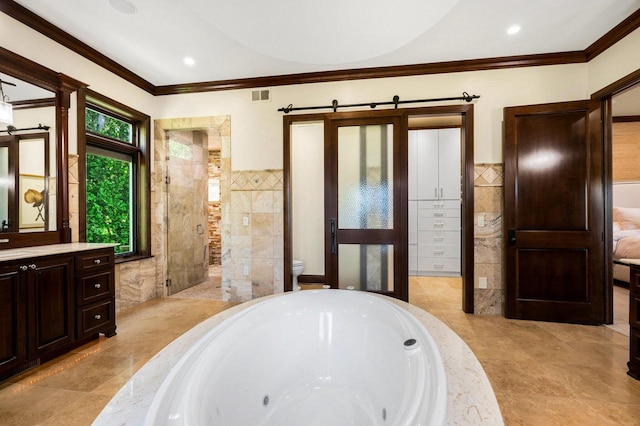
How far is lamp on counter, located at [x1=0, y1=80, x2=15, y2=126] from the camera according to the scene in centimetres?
215

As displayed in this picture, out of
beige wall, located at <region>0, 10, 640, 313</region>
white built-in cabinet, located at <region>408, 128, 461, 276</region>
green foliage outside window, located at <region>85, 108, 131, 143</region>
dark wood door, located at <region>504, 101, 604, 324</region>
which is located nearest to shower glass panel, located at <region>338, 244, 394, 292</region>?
beige wall, located at <region>0, 10, 640, 313</region>

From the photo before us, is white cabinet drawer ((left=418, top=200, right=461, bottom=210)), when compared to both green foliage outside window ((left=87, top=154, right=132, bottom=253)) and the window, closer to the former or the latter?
the window

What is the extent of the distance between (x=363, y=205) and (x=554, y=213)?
190cm

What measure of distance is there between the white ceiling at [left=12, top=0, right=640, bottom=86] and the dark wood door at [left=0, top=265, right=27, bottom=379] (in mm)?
2056

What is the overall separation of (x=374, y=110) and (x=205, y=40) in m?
1.84

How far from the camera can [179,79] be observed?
349 cm

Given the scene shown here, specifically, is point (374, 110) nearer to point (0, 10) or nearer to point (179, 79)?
point (179, 79)

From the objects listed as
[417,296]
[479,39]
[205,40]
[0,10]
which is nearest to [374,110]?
[479,39]

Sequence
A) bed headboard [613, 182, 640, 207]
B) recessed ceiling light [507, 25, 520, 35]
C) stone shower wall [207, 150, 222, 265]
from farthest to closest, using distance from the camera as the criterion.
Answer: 1. stone shower wall [207, 150, 222, 265]
2. bed headboard [613, 182, 640, 207]
3. recessed ceiling light [507, 25, 520, 35]

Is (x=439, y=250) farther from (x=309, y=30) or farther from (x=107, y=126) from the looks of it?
(x=107, y=126)

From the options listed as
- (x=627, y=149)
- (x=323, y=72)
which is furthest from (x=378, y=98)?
(x=627, y=149)

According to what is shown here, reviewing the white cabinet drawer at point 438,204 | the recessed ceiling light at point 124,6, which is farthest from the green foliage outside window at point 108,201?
the white cabinet drawer at point 438,204

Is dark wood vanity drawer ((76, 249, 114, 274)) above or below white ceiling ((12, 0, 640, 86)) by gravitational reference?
below

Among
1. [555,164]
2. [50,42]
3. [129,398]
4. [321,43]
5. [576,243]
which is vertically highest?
[50,42]
